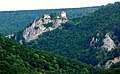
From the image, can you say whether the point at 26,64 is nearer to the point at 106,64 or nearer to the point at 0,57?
the point at 0,57

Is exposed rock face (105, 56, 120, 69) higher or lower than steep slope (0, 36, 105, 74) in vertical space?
lower

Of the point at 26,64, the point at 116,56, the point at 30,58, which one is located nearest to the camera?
the point at 26,64

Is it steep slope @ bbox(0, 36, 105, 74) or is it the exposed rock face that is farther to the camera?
the exposed rock face

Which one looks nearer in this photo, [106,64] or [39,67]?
[39,67]

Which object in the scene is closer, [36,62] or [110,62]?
[36,62]

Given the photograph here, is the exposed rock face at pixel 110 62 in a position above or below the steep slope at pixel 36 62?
below

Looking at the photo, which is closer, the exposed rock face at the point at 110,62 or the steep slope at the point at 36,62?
the steep slope at the point at 36,62

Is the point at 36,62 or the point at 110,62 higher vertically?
the point at 36,62

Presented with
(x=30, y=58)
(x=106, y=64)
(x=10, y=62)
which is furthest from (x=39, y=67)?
(x=106, y=64)
